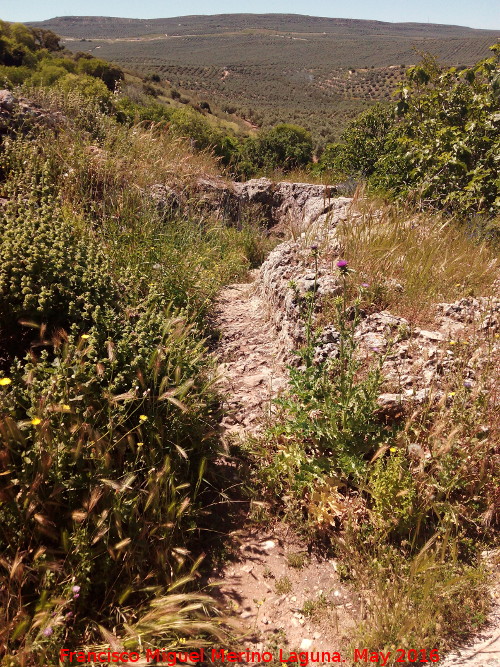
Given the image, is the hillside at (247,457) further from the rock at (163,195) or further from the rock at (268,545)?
the rock at (163,195)

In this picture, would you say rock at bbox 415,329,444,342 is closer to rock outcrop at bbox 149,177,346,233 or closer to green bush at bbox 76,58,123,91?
rock outcrop at bbox 149,177,346,233

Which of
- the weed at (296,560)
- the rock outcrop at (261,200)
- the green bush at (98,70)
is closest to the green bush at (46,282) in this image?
the weed at (296,560)

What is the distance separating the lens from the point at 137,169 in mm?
5672

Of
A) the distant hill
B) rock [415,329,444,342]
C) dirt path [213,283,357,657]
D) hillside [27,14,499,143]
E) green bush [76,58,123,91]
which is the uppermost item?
the distant hill

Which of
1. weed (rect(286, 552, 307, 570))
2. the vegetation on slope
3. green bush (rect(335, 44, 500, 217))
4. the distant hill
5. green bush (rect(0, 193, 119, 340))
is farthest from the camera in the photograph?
the distant hill

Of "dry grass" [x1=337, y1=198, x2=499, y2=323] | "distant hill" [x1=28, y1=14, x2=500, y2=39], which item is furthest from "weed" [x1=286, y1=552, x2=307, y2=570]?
"distant hill" [x1=28, y1=14, x2=500, y2=39]

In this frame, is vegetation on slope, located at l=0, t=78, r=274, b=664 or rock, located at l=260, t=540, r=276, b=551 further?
rock, located at l=260, t=540, r=276, b=551

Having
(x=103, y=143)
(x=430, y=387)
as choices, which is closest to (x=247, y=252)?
(x=103, y=143)

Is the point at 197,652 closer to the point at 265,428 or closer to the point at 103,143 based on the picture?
the point at 265,428

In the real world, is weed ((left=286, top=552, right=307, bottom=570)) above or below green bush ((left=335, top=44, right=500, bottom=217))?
below

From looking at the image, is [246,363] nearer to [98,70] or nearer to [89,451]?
[89,451]

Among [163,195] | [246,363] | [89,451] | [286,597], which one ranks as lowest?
[286,597]

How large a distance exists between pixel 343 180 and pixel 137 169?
4585mm

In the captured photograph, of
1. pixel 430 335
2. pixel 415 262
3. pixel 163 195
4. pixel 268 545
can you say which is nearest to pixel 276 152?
pixel 163 195
